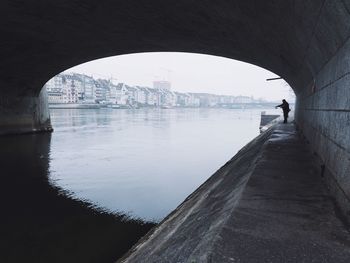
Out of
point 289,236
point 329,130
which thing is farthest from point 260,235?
point 329,130

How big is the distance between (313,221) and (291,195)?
116 cm

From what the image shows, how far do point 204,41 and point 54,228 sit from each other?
12381 mm

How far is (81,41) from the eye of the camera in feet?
64.3

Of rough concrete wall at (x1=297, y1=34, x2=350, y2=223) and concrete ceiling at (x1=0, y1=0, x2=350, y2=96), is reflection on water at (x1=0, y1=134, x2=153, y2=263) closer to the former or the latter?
rough concrete wall at (x1=297, y1=34, x2=350, y2=223)

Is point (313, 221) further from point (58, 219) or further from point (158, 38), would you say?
point (158, 38)

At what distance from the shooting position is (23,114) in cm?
3031

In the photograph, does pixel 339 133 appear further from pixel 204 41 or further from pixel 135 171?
pixel 204 41

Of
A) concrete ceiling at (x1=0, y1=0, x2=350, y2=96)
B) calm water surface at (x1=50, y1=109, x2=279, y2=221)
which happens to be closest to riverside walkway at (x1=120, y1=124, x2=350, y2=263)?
concrete ceiling at (x1=0, y1=0, x2=350, y2=96)

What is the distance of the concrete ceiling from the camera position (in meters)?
6.47

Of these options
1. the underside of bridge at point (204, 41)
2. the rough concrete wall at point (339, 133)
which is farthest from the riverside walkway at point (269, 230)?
the underside of bridge at point (204, 41)

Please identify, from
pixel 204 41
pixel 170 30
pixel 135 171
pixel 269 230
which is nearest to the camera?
pixel 269 230

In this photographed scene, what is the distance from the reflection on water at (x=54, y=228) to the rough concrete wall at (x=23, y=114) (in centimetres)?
1622

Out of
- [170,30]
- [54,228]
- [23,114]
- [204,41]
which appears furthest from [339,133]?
[23,114]

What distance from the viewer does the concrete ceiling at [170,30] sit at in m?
6.47
